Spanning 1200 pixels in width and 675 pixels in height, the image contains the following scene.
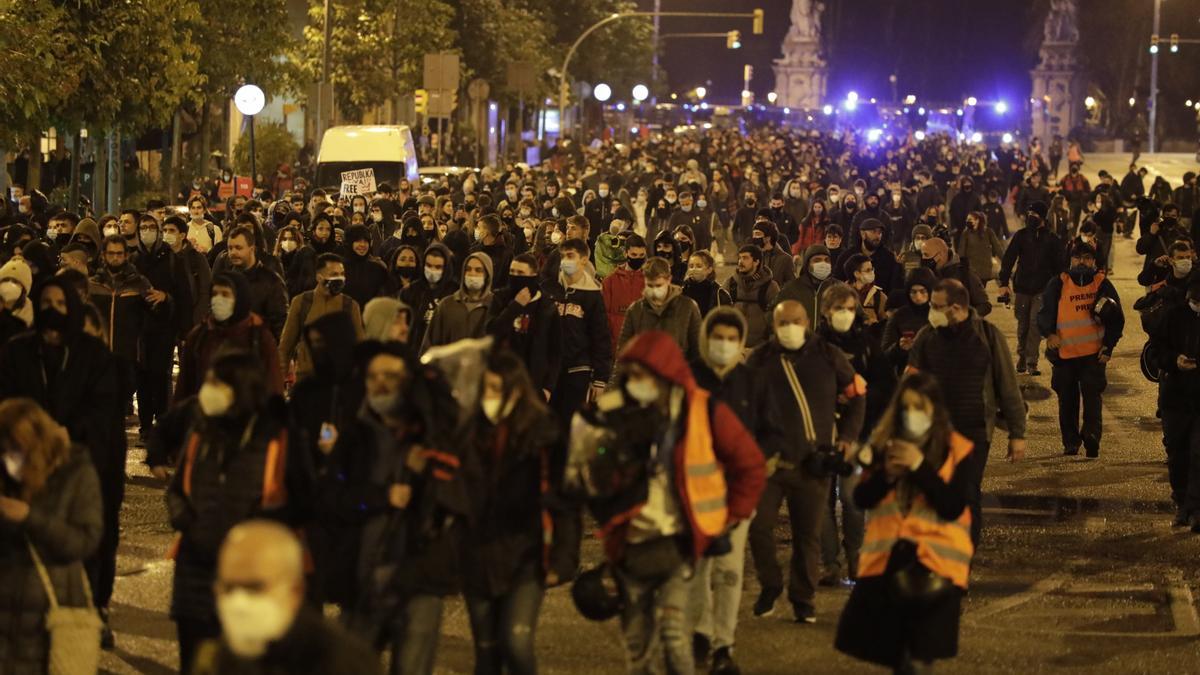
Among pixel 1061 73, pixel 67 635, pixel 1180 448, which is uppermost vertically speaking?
pixel 1061 73

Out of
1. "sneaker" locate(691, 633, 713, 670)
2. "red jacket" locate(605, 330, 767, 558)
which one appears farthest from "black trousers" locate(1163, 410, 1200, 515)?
"red jacket" locate(605, 330, 767, 558)

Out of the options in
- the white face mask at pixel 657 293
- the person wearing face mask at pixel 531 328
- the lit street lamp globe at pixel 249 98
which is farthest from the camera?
the lit street lamp globe at pixel 249 98

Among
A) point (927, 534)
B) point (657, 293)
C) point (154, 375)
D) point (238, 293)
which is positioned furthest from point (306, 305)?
point (927, 534)

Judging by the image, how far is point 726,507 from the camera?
7.62 metres

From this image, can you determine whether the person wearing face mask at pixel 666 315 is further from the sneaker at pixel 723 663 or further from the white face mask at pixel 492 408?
the white face mask at pixel 492 408

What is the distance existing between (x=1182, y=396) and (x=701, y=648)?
17.3ft

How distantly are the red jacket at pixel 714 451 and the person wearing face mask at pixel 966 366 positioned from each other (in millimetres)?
3323

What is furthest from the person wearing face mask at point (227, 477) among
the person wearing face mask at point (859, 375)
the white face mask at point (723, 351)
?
the person wearing face mask at point (859, 375)

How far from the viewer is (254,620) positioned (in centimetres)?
451

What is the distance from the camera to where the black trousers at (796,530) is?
9680 mm

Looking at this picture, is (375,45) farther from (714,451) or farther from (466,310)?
(714,451)

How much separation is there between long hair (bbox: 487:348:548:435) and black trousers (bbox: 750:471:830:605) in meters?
2.61

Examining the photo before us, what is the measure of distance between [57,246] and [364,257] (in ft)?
9.82

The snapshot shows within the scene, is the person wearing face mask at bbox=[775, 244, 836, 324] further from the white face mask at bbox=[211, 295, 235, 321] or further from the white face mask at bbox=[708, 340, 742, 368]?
the white face mask at bbox=[708, 340, 742, 368]
